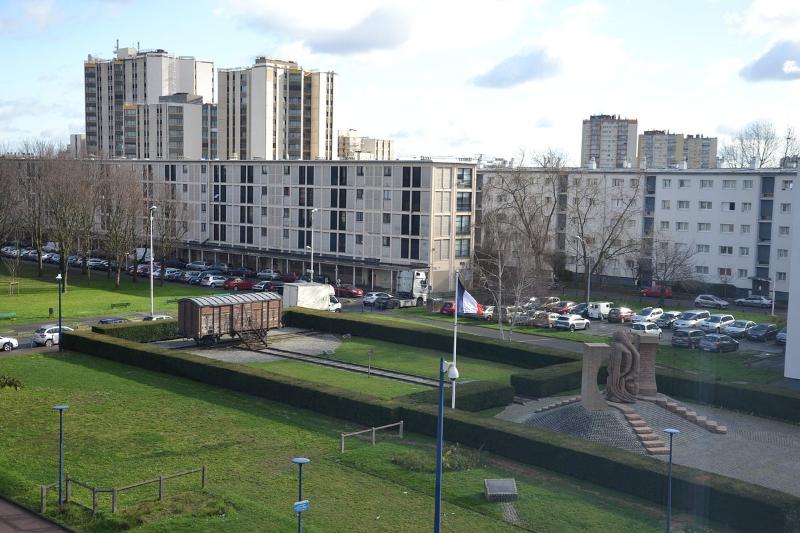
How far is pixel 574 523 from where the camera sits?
67.5 feet

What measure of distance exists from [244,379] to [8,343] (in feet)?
50.5

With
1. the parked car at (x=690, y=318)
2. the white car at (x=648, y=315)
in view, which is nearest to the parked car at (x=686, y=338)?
the parked car at (x=690, y=318)

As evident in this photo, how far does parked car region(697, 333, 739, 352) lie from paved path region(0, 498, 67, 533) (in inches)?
1379

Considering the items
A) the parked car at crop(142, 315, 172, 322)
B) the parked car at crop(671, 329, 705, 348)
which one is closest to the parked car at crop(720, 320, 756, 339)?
the parked car at crop(671, 329, 705, 348)

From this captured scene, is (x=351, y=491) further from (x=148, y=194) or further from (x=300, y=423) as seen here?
(x=148, y=194)

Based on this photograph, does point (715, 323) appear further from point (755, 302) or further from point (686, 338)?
point (755, 302)

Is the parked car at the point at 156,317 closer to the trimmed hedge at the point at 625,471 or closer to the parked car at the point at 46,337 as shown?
the parked car at the point at 46,337

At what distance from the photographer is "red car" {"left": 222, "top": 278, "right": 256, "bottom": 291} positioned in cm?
6662

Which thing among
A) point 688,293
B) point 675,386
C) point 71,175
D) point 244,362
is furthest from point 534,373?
point 71,175

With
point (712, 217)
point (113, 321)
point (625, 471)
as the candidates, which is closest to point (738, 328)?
point (712, 217)

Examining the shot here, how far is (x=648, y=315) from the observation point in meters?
56.1

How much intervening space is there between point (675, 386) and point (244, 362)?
19.5 metres

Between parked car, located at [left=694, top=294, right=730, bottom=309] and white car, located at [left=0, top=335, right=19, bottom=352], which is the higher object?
parked car, located at [left=694, top=294, right=730, bottom=309]

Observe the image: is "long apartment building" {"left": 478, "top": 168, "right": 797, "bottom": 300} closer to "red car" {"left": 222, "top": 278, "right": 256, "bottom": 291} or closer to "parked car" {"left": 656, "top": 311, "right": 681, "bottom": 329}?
"parked car" {"left": 656, "top": 311, "right": 681, "bottom": 329}
